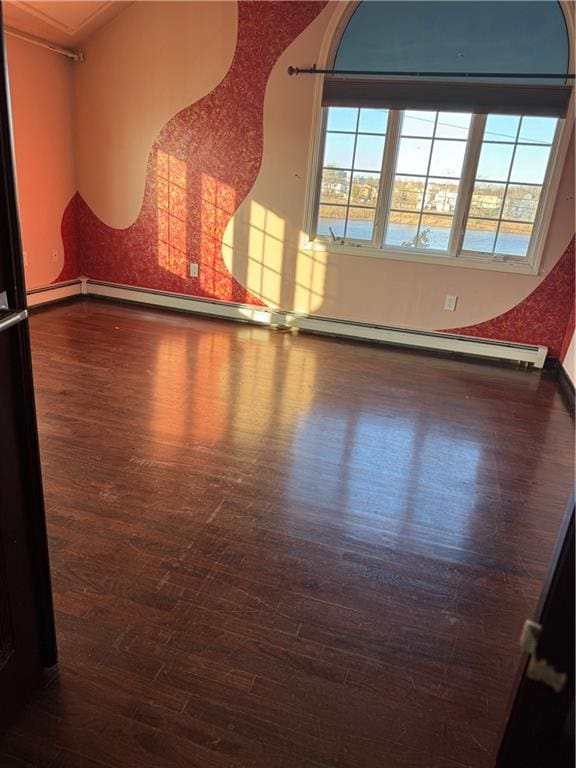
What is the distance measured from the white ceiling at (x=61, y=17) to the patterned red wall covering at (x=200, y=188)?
0.96 metres

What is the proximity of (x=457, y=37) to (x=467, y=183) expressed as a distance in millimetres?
1045

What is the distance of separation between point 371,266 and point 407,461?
2313 millimetres

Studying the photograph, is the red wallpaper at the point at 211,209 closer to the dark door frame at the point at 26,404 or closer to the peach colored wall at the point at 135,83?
the peach colored wall at the point at 135,83

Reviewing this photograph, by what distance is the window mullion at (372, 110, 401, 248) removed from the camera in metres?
4.20

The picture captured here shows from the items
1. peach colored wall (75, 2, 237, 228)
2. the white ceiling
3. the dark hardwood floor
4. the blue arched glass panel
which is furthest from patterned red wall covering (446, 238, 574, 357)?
the white ceiling

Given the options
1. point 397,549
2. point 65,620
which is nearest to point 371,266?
point 397,549

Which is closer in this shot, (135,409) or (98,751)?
(98,751)

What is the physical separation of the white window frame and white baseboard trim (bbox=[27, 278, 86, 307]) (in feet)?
8.27

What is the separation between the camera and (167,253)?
16.9ft

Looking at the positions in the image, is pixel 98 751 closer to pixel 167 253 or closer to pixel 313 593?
pixel 313 593

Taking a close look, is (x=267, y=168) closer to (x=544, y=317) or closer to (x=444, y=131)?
(x=444, y=131)

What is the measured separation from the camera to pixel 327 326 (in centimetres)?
484

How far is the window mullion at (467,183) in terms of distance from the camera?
404cm

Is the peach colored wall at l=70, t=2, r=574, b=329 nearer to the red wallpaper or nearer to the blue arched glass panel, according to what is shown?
the red wallpaper
